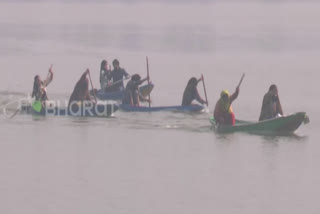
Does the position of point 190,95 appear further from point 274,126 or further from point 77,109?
point 274,126

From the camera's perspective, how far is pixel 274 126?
2834cm

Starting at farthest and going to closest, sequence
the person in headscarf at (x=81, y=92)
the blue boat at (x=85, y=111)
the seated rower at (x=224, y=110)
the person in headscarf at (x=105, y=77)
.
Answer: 1. the person in headscarf at (x=105, y=77)
2. the person in headscarf at (x=81, y=92)
3. the blue boat at (x=85, y=111)
4. the seated rower at (x=224, y=110)

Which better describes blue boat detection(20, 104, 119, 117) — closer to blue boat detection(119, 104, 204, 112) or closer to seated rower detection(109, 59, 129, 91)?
blue boat detection(119, 104, 204, 112)

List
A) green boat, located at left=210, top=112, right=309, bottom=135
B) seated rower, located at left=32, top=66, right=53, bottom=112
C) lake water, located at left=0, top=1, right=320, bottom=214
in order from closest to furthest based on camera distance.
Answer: lake water, located at left=0, top=1, right=320, bottom=214, green boat, located at left=210, top=112, right=309, bottom=135, seated rower, located at left=32, top=66, right=53, bottom=112

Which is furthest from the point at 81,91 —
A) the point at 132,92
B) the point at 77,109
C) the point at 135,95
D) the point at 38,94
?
the point at 135,95

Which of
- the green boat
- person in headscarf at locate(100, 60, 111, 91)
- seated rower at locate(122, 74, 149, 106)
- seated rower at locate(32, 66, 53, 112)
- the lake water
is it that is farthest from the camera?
person in headscarf at locate(100, 60, 111, 91)

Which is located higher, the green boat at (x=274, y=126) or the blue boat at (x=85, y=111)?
the blue boat at (x=85, y=111)

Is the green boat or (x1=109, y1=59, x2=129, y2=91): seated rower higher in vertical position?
(x1=109, y1=59, x2=129, y2=91): seated rower

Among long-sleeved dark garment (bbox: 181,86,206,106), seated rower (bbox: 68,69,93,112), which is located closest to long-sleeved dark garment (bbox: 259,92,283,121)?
long-sleeved dark garment (bbox: 181,86,206,106)

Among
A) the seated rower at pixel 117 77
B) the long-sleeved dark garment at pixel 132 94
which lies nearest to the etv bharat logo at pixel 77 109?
the long-sleeved dark garment at pixel 132 94

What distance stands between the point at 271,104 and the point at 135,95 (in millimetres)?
6311

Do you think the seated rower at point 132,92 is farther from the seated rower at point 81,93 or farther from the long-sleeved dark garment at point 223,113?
the long-sleeved dark garment at point 223,113

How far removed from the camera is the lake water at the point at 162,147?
68.9ft

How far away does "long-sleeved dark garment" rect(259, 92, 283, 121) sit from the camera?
94.4 ft
